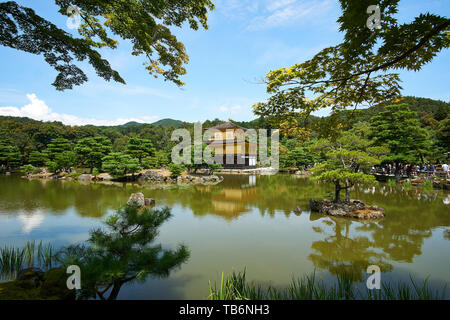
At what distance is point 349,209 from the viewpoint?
6211 millimetres

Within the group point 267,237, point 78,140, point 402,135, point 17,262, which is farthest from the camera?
point 78,140

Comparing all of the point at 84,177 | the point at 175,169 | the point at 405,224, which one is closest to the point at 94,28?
the point at 405,224

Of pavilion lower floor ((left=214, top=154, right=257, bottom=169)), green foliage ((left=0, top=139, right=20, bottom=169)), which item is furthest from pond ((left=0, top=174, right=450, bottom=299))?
green foliage ((left=0, top=139, right=20, bottom=169))

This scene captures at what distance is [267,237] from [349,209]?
10.3ft

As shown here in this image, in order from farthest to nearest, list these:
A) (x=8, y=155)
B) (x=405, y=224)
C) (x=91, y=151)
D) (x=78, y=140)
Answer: (x=78, y=140) → (x=8, y=155) → (x=91, y=151) → (x=405, y=224)

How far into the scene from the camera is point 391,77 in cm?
271

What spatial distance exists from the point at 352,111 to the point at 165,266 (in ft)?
10.8

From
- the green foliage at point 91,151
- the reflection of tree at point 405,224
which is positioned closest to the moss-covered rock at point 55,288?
the reflection of tree at point 405,224

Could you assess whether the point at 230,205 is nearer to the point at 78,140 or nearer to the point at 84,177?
the point at 84,177

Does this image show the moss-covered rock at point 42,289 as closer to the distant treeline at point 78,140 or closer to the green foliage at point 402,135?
the green foliage at point 402,135

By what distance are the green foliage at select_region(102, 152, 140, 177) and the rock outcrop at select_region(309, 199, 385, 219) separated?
1237cm

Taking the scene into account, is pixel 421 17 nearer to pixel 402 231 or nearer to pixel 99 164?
pixel 402 231
